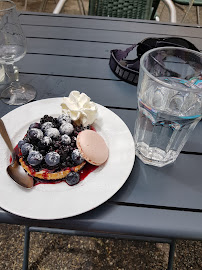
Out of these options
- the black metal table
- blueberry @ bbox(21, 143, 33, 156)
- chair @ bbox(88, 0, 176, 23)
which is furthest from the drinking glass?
chair @ bbox(88, 0, 176, 23)

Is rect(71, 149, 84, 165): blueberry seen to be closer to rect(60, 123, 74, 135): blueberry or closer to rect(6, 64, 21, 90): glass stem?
rect(60, 123, 74, 135): blueberry

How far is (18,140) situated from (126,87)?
1.48ft

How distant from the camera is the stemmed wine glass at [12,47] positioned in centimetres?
73

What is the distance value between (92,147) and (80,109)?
130mm

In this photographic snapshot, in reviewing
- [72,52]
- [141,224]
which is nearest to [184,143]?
[141,224]

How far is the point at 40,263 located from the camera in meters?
1.15

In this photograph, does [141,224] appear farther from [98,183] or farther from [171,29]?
[171,29]

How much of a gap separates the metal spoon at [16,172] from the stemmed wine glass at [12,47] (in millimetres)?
207

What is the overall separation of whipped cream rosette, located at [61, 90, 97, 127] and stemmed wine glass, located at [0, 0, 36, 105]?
189 mm

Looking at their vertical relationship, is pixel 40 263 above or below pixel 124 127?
below

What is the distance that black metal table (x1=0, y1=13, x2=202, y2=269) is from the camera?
19.9 inches

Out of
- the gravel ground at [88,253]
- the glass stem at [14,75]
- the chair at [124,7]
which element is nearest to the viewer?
the glass stem at [14,75]

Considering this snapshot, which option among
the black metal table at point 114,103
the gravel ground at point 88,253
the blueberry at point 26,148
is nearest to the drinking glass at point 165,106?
the black metal table at point 114,103

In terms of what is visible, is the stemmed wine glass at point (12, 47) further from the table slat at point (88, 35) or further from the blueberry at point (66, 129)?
the table slat at point (88, 35)
